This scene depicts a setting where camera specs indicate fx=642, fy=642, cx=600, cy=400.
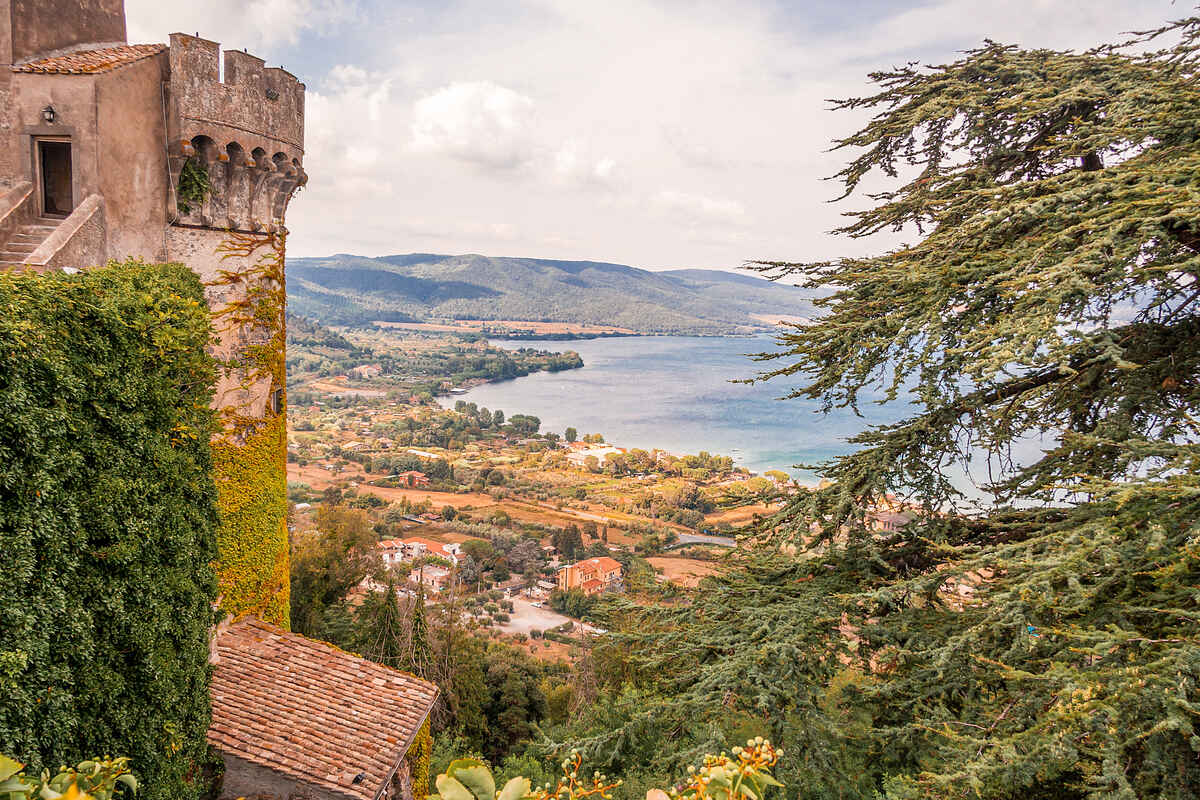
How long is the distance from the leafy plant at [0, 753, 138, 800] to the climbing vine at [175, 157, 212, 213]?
22.7 feet

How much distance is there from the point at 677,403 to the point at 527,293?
93.6m

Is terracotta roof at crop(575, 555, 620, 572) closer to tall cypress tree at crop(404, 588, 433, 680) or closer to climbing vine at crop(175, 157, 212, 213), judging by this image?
tall cypress tree at crop(404, 588, 433, 680)

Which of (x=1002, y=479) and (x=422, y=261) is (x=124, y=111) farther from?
(x=422, y=261)

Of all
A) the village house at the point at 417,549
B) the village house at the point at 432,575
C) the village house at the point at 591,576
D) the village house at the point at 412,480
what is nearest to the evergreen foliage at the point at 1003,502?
the village house at the point at 432,575

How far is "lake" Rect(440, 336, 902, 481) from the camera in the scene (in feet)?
186

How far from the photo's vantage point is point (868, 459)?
5711 millimetres

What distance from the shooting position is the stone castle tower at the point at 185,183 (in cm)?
646

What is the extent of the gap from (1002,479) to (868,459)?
1.34m

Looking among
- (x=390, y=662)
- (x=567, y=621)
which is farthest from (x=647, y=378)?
(x=390, y=662)

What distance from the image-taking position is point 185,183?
7465mm

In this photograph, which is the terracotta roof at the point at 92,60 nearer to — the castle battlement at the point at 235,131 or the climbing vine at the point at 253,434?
the castle battlement at the point at 235,131

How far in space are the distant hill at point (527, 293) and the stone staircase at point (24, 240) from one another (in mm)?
128562

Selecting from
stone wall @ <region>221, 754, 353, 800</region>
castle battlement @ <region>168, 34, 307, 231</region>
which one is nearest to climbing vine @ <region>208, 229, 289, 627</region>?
castle battlement @ <region>168, 34, 307, 231</region>

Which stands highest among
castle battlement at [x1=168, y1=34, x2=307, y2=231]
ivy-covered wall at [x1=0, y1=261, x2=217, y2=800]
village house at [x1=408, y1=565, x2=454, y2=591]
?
castle battlement at [x1=168, y1=34, x2=307, y2=231]
